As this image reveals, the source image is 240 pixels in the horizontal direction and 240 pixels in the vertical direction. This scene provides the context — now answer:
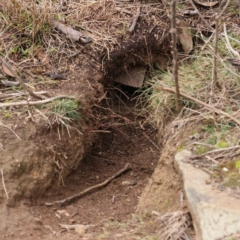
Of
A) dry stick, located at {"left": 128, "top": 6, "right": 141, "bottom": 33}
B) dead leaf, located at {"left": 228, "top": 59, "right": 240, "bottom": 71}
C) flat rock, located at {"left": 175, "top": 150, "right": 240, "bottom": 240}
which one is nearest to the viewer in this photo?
flat rock, located at {"left": 175, "top": 150, "right": 240, "bottom": 240}

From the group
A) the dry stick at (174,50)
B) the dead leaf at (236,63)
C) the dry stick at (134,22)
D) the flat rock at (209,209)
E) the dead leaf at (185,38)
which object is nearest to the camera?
the flat rock at (209,209)

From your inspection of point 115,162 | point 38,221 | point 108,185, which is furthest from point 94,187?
point 38,221

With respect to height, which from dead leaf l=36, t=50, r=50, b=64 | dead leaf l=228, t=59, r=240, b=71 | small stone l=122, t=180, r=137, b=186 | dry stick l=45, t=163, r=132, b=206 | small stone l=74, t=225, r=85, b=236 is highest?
dead leaf l=228, t=59, r=240, b=71

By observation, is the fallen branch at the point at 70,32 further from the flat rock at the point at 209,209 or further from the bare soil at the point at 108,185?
the flat rock at the point at 209,209

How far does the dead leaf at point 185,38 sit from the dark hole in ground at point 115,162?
0.64 meters

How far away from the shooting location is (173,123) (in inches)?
143

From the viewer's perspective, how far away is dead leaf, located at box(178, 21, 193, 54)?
15.0 feet

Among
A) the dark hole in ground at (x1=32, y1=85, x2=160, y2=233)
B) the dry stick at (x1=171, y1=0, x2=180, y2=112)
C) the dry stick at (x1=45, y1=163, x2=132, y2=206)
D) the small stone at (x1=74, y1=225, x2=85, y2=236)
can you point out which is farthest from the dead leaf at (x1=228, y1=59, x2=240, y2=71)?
the small stone at (x1=74, y1=225, x2=85, y2=236)

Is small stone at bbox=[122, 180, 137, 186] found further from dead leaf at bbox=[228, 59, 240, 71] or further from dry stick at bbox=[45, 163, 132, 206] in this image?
dead leaf at bbox=[228, 59, 240, 71]

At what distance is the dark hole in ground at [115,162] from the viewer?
3.48m

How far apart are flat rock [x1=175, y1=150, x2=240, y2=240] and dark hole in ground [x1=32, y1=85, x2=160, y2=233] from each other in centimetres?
72

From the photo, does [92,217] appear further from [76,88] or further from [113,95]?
[113,95]

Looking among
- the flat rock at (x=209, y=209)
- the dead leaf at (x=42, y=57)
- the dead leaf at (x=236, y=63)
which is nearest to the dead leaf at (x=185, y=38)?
the dead leaf at (x=236, y=63)

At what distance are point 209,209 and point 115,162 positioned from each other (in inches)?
71.1
